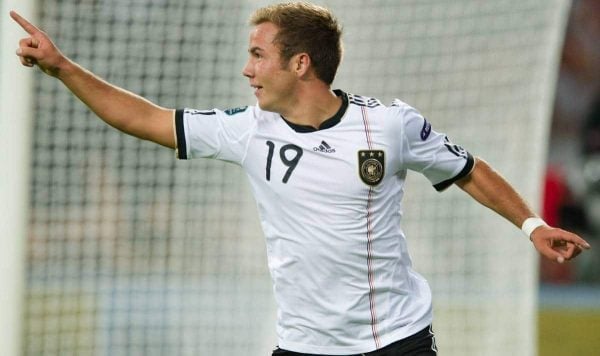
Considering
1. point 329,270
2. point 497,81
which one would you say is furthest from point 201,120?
point 497,81

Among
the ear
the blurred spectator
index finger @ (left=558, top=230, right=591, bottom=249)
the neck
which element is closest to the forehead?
the ear

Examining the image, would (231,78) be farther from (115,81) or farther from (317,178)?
(317,178)

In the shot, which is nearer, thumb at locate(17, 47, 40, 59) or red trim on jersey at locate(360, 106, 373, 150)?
thumb at locate(17, 47, 40, 59)

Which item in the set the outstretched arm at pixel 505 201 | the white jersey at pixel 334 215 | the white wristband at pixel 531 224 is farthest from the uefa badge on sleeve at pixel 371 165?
the white wristband at pixel 531 224

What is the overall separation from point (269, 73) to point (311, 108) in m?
0.21

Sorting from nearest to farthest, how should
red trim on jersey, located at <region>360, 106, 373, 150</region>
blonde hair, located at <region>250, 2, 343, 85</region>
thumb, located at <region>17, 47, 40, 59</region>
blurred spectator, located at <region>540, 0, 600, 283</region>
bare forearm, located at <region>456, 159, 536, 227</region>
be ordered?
thumb, located at <region>17, 47, 40, 59</region>
red trim on jersey, located at <region>360, 106, 373, 150</region>
blonde hair, located at <region>250, 2, 343, 85</region>
bare forearm, located at <region>456, 159, 536, 227</region>
blurred spectator, located at <region>540, 0, 600, 283</region>

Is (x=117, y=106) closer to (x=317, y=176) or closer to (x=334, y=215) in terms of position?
(x=317, y=176)

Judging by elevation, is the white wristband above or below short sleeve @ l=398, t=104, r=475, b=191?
below

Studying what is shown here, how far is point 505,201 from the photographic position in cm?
454

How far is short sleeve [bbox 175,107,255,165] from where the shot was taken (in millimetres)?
4379

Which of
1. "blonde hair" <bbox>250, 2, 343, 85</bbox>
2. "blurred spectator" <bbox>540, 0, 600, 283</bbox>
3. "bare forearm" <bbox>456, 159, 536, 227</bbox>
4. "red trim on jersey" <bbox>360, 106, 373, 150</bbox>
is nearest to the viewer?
"red trim on jersey" <bbox>360, 106, 373, 150</bbox>

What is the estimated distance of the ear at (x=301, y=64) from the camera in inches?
174

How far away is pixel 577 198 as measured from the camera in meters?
14.6

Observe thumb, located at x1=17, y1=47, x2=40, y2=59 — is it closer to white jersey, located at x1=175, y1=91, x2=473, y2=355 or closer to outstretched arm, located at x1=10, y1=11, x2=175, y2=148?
outstretched arm, located at x1=10, y1=11, x2=175, y2=148
